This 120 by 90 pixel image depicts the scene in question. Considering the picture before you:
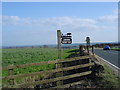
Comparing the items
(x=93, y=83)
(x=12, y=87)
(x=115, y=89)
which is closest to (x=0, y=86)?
(x=12, y=87)

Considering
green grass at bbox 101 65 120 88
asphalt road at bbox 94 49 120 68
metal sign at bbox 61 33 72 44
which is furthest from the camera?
asphalt road at bbox 94 49 120 68

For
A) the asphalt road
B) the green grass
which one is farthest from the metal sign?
the asphalt road

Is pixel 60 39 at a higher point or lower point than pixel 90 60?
higher

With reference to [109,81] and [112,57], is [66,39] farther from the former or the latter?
[112,57]

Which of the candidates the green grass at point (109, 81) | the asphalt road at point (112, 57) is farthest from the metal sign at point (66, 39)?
the asphalt road at point (112, 57)

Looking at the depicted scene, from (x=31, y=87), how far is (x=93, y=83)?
225 centimetres

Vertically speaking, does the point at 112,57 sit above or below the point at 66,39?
below

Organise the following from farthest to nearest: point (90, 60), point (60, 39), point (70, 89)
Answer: point (90, 60) < point (60, 39) < point (70, 89)

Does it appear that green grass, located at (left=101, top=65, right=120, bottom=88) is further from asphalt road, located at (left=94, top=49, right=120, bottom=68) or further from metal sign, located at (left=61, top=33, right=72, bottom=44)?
asphalt road, located at (left=94, top=49, right=120, bottom=68)

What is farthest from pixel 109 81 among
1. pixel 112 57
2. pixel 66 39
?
pixel 112 57

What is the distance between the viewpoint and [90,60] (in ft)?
31.0

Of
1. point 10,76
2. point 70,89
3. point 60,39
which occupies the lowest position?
point 70,89

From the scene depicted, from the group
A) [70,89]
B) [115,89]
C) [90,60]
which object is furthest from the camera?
[90,60]

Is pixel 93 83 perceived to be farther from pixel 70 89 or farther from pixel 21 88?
pixel 21 88
